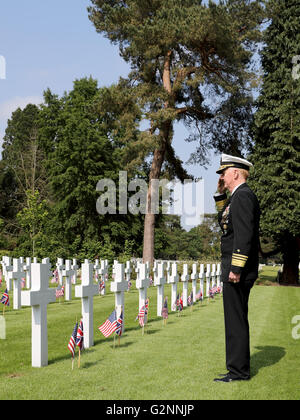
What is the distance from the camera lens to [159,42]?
2347 centimetres

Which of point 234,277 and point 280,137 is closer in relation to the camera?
point 234,277

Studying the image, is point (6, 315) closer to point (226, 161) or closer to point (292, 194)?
point (226, 161)

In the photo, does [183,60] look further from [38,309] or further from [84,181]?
[38,309]

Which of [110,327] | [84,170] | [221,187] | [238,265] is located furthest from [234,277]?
[84,170]

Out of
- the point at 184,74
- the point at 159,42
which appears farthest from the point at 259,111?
the point at 159,42

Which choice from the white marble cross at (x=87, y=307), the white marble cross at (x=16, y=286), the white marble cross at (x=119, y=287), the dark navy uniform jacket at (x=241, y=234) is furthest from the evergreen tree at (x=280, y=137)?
the dark navy uniform jacket at (x=241, y=234)

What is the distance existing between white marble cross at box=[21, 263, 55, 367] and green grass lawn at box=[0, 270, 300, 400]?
6.4 inches

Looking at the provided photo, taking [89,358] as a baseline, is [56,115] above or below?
above

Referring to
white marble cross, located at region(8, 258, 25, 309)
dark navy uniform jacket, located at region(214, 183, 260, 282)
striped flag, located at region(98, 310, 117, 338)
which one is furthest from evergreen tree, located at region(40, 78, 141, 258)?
dark navy uniform jacket, located at region(214, 183, 260, 282)

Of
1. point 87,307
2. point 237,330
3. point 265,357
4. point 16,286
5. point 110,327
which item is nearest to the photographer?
point 237,330

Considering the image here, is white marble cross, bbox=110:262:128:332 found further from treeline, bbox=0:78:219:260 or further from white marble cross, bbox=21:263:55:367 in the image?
treeline, bbox=0:78:219:260

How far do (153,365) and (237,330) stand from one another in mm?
1136

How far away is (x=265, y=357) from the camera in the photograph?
602 cm

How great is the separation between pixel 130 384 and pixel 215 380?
0.88 metres
